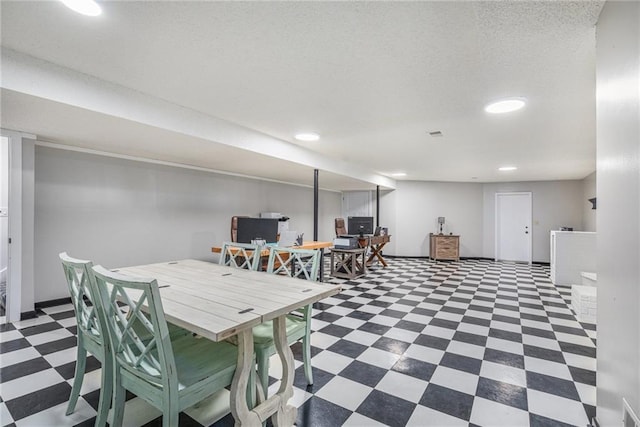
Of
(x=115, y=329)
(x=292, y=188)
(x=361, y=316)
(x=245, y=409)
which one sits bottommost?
(x=361, y=316)

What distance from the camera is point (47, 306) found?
3633 millimetres

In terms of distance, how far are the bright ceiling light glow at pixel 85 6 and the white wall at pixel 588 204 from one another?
849 cm

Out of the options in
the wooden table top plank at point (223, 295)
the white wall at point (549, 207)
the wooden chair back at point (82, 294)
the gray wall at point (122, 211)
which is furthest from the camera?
the white wall at point (549, 207)

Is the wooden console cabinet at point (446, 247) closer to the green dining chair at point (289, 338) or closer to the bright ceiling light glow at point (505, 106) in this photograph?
the bright ceiling light glow at point (505, 106)

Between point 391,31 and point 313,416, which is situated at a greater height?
point 391,31

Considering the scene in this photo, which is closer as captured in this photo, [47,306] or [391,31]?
[391,31]

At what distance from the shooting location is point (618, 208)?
1.33m

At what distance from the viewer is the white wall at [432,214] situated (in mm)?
8375

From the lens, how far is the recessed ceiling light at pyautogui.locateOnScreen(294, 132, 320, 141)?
3.77 meters

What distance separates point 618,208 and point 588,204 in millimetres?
7432

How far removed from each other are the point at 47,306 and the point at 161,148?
2372 millimetres

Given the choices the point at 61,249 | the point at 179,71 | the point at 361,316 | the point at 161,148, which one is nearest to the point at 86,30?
the point at 179,71

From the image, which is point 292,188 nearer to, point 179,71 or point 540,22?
point 179,71

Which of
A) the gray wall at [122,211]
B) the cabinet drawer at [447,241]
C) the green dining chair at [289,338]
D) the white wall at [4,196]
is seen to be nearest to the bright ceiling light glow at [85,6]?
the green dining chair at [289,338]
